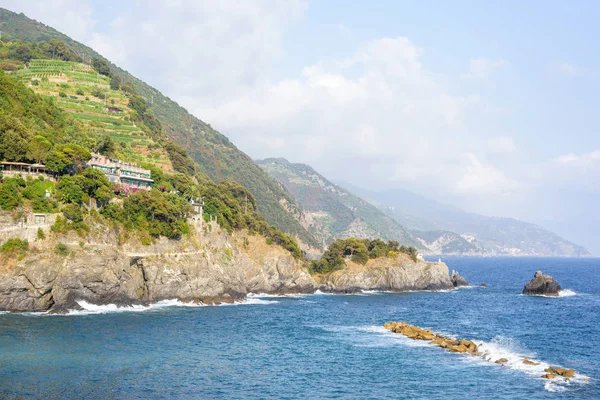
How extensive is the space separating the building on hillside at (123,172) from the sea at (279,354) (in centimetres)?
2395

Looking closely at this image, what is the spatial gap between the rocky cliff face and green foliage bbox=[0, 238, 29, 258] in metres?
63.2

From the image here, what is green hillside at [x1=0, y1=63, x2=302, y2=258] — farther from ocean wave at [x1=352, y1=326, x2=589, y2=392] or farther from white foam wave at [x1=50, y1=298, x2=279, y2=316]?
ocean wave at [x1=352, y1=326, x2=589, y2=392]

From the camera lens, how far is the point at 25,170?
75.8m

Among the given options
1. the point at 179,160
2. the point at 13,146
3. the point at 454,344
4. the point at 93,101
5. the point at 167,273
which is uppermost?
the point at 93,101

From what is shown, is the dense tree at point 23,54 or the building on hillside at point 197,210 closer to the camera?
the building on hillside at point 197,210

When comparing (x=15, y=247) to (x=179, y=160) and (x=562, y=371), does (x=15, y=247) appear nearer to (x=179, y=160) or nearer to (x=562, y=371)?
(x=179, y=160)

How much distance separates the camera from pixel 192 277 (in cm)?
8519

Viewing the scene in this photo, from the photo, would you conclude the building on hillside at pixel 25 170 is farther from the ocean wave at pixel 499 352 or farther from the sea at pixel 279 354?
the ocean wave at pixel 499 352

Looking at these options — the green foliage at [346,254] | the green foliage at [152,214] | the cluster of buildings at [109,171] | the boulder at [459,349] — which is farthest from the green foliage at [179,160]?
the boulder at [459,349]

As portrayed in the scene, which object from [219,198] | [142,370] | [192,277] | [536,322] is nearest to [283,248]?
[219,198]

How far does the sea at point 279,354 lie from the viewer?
4272cm

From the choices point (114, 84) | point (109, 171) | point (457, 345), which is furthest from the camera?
point (114, 84)

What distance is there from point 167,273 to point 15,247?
72.0 ft

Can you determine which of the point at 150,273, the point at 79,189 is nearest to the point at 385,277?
the point at 150,273
